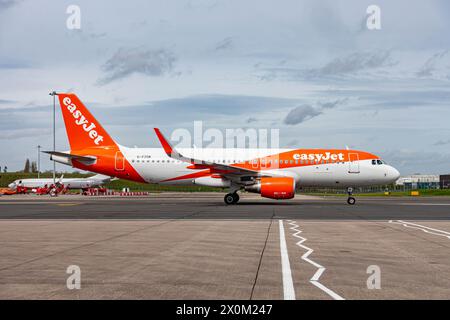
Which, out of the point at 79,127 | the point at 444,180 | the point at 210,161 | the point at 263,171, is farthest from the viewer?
the point at 444,180

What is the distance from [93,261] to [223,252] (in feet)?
10.1

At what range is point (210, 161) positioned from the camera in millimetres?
38250

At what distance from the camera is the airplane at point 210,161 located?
37406 mm

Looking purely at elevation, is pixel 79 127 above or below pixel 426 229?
above

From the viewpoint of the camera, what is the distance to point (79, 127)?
40.2 m

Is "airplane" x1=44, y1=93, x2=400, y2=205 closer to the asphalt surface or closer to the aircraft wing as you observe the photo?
the aircraft wing

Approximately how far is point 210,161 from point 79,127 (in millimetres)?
10938

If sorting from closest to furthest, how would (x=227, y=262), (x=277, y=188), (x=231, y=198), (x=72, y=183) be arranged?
(x=227, y=262)
(x=277, y=188)
(x=231, y=198)
(x=72, y=183)

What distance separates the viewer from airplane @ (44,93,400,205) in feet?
123

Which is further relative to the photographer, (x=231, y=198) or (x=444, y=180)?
(x=444, y=180)

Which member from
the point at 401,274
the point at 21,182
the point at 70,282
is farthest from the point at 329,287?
the point at 21,182

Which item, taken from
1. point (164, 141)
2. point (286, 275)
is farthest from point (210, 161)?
point (286, 275)

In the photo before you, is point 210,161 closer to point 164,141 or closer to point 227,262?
point 164,141
